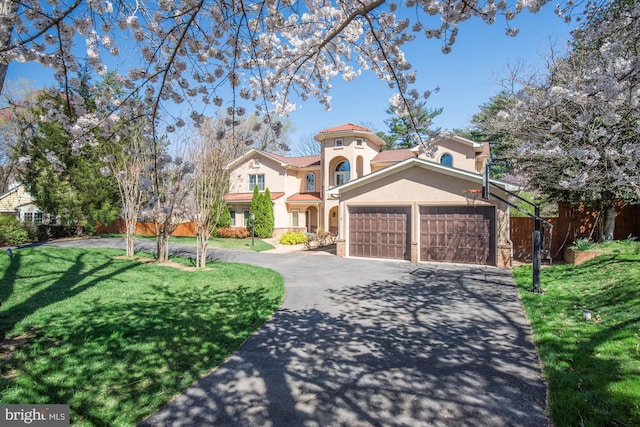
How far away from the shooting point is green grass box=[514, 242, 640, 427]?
331 cm

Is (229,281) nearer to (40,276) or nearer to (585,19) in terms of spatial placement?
(40,276)

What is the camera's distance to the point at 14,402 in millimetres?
3369

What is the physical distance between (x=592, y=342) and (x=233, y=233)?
2286 centimetres

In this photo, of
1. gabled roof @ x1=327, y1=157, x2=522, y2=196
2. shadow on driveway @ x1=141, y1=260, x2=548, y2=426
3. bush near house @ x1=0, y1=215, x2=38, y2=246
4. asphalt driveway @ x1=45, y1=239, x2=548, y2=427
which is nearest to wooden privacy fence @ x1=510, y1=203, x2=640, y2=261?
gabled roof @ x1=327, y1=157, x2=522, y2=196

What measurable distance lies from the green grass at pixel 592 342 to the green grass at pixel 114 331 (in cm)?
428

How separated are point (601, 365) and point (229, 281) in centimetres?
849

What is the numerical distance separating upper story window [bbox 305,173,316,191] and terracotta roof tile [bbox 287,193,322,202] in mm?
861

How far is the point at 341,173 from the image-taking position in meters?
24.4

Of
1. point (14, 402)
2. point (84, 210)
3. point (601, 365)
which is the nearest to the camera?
point (14, 402)

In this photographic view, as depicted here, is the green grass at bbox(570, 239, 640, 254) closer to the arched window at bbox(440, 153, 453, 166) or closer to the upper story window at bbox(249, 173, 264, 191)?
the arched window at bbox(440, 153, 453, 166)

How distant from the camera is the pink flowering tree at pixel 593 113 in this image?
14.9 ft

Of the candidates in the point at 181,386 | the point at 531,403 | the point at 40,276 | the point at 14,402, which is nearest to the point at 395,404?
the point at 531,403

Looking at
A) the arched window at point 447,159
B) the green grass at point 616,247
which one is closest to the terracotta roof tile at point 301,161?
the arched window at point 447,159

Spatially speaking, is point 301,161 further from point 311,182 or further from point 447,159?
point 447,159
